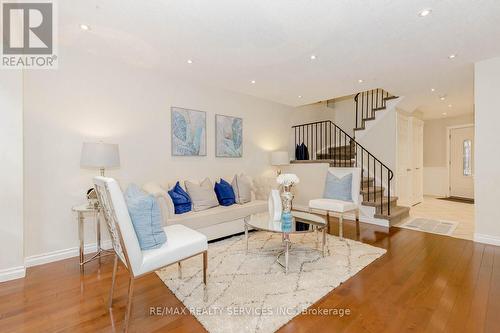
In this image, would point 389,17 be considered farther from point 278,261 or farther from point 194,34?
point 278,261

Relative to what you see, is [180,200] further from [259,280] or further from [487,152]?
[487,152]

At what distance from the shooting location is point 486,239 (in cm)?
342

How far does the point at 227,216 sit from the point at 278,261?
1.13 meters

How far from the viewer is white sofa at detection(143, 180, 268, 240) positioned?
9.98 feet

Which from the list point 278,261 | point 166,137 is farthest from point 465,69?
point 166,137

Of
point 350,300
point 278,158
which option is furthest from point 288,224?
point 278,158

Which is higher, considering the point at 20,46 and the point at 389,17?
the point at 389,17

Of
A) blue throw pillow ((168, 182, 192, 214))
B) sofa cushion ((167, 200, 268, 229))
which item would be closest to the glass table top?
sofa cushion ((167, 200, 268, 229))

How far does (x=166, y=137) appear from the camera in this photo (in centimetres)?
394

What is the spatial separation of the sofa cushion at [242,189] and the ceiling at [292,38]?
1.78 meters

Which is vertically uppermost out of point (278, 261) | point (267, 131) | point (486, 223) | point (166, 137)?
point (267, 131)

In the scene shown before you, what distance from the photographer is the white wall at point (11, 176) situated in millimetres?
2393

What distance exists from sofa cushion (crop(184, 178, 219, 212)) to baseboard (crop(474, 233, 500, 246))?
12.7 feet

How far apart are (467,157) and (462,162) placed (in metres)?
0.19
